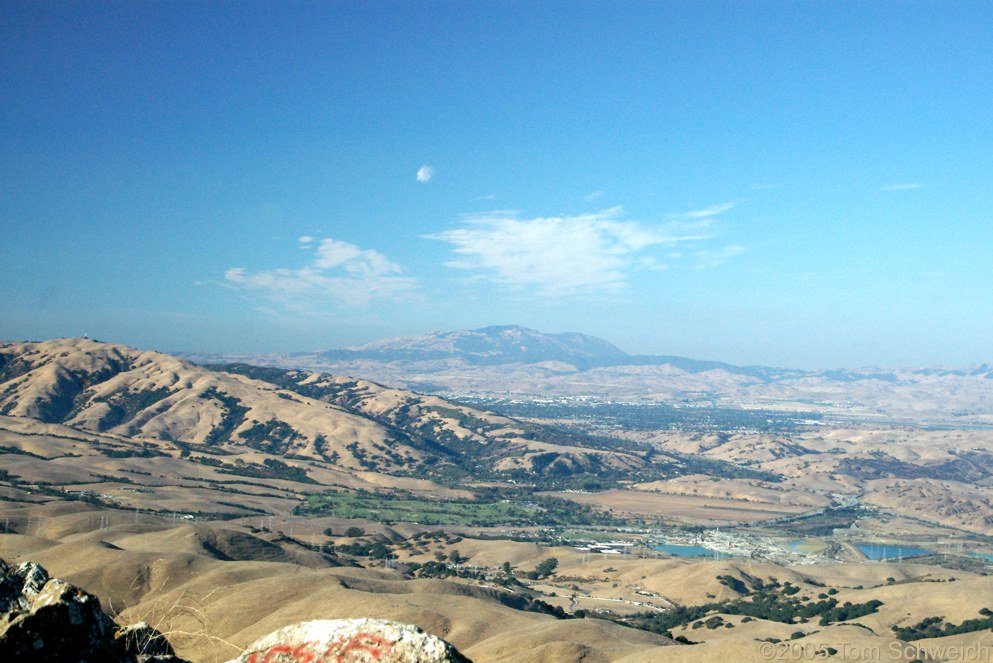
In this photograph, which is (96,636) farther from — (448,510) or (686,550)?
(448,510)

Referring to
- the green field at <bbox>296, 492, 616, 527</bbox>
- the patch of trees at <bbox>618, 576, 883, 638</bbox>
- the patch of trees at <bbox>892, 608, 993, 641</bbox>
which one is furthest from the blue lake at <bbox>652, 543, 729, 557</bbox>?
the patch of trees at <bbox>892, 608, 993, 641</bbox>

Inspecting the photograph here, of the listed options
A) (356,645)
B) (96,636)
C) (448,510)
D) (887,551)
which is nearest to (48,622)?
(96,636)

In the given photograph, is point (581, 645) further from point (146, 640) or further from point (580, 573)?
point (580, 573)

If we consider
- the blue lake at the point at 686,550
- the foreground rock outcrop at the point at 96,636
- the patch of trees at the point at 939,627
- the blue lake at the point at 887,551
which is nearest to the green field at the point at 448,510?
the blue lake at the point at 686,550

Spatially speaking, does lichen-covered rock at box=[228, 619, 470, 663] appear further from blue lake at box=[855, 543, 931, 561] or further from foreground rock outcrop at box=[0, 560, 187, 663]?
blue lake at box=[855, 543, 931, 561]
